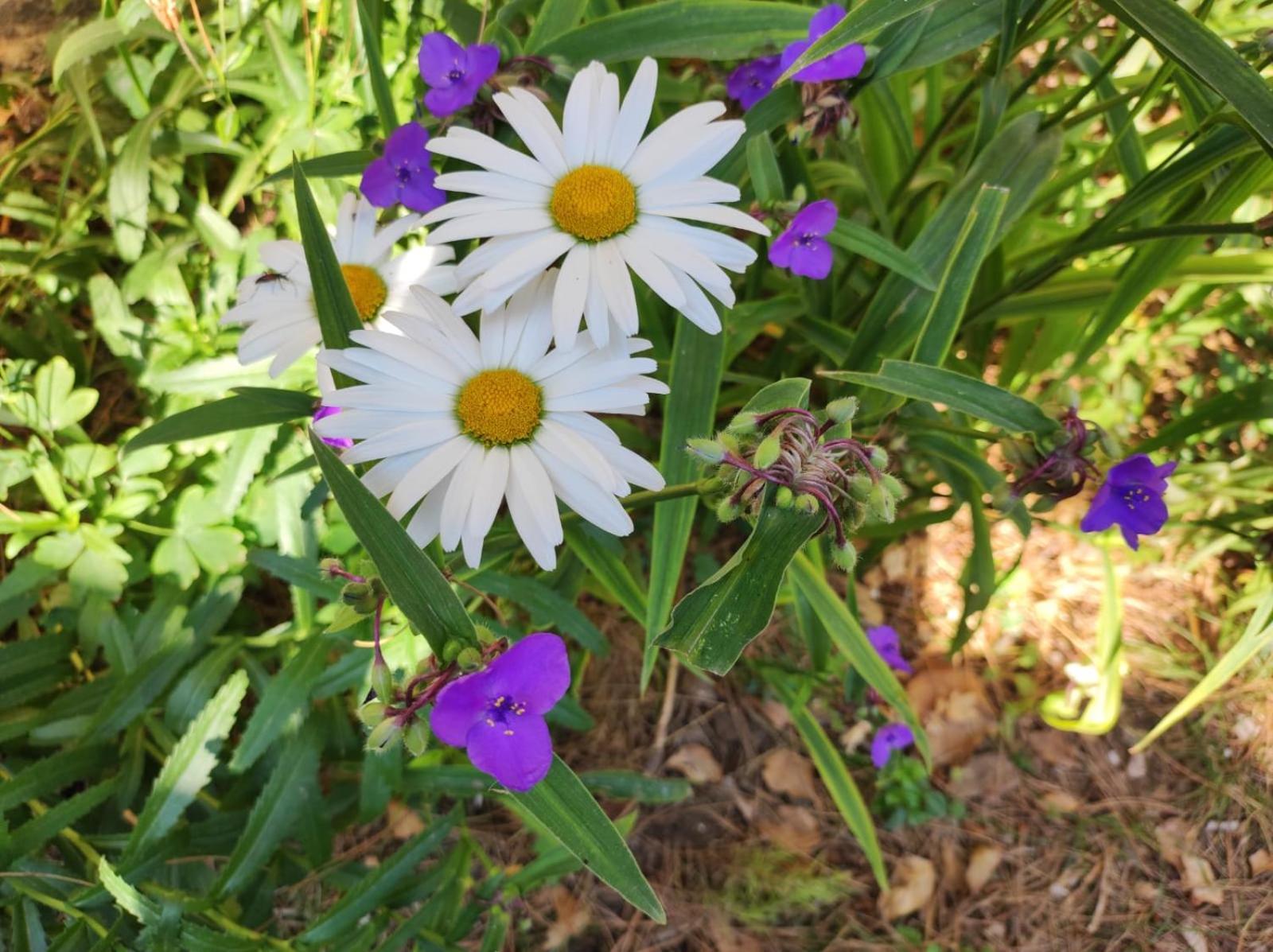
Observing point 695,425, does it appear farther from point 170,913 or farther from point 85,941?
point 85,941

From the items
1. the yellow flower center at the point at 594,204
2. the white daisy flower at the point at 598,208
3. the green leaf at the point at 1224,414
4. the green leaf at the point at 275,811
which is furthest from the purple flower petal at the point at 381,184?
the green leaf at the point at 1224,414

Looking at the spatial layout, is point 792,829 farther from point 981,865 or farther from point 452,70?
point 452,70

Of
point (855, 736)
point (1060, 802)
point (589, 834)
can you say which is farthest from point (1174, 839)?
point (589, 834)

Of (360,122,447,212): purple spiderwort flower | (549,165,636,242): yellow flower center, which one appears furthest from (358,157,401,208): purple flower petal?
(549,165,636,242): yellow flower center

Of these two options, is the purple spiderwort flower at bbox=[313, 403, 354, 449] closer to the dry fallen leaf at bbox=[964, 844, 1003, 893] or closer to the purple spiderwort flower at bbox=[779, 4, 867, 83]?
the purple spiderwort flower at bbox=[779, 4, 867, 83]

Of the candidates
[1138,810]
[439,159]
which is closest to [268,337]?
[439,159]
